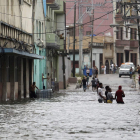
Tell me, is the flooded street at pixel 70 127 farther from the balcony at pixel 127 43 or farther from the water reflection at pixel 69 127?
the balcony at pixel 127 43

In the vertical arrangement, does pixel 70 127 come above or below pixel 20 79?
below

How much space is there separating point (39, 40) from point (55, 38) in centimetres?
462

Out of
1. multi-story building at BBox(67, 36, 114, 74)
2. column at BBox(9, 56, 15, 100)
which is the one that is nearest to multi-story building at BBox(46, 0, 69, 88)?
column at BBox(9, 56, 15, 100)

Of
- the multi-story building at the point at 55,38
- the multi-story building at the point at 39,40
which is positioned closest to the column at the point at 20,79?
the multi-story building at the point at 39,40

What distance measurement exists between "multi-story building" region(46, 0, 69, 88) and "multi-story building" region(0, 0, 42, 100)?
7.93 meters

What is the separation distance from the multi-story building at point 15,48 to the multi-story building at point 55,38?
7.93 metres

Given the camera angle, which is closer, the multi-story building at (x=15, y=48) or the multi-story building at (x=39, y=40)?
the multi-story building at (x=15, y=48)

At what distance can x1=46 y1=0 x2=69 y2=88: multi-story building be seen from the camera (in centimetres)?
4991

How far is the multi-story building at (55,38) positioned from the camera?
164 ft

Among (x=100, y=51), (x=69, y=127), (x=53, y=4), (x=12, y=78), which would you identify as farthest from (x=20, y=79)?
(x=100, y=51)

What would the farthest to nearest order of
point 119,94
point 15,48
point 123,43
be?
point 123,43 < point 15,48 < point 119,94

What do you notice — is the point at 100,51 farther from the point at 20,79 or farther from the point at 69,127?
the point at 69,127

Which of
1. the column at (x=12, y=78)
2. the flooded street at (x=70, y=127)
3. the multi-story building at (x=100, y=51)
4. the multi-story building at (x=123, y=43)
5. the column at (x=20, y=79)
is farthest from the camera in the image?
the multi-story building at (x=123, y=43)

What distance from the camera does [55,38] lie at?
49.9 meters
